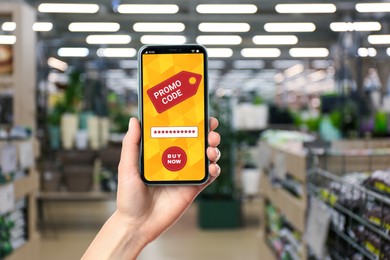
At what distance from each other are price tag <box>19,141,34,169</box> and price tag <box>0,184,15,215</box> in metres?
0.39

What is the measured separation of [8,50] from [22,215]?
144 centimetres

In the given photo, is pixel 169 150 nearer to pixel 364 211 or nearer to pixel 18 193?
pixel 364 211

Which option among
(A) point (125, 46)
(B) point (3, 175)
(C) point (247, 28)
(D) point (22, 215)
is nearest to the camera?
(B) point (3, 175)

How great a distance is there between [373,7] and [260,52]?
871 cm

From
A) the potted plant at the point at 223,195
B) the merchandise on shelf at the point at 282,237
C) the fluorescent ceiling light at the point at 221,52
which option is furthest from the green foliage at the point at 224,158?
the fluorescent ceiling light at the point at 221,52

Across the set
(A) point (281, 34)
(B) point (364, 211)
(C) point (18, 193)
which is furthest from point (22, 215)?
(A) point (281, 34)

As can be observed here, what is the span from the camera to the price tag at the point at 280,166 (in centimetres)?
455

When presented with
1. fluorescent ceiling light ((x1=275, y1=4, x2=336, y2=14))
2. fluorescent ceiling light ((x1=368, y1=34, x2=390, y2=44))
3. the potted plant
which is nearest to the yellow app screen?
the potted plant

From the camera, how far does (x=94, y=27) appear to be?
12352mm

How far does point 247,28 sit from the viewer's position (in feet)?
41.8

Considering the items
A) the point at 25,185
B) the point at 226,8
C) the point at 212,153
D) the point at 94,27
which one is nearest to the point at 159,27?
the point at 94,27

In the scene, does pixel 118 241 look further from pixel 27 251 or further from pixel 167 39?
pixel 167 39

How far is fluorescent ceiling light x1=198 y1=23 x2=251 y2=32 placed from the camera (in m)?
12.4

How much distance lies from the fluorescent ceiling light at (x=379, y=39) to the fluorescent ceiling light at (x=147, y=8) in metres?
2.97
